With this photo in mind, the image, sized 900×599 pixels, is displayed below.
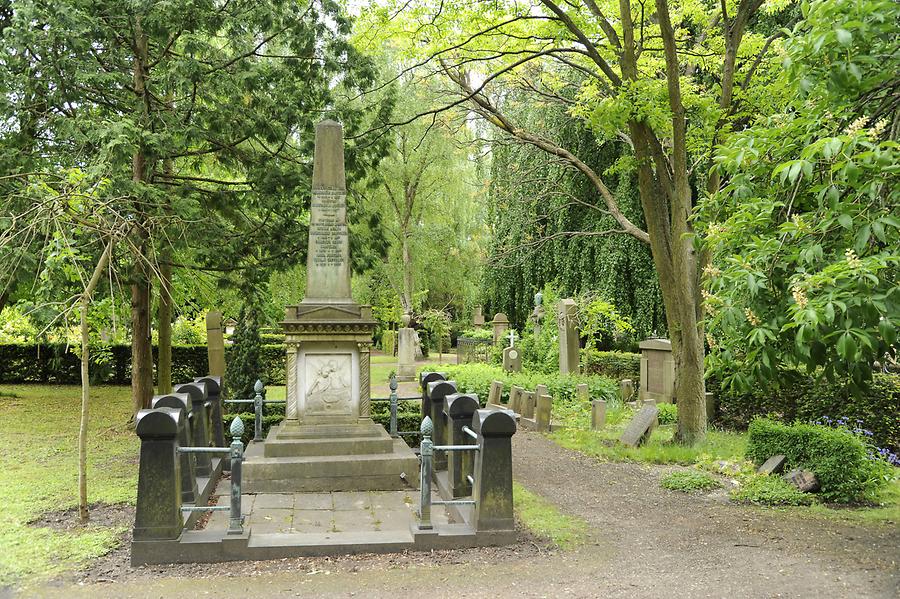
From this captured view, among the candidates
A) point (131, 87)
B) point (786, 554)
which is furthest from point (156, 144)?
point (786, 554)

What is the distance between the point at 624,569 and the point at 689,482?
3366 mm

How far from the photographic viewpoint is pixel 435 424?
9578mm

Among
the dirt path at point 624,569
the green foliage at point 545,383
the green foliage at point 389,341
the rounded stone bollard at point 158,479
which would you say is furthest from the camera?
the green foliage at point 389,341

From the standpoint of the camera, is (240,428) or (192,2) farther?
(192,2)

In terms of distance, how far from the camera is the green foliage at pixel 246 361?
1449 centimetres

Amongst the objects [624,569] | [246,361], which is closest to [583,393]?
[246,361]

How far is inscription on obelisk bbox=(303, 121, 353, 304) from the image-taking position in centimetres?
1003

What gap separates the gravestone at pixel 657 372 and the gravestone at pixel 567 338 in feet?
6.84

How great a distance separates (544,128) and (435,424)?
582 inches

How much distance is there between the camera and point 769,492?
828 cm

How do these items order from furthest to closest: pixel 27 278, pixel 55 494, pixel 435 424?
pixel 27 278
pixel 435 424
pixel 55 494

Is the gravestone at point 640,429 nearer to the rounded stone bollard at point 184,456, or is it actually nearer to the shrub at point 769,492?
the shrub at point 769,492

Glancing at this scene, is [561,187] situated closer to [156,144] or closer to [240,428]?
[156,144]

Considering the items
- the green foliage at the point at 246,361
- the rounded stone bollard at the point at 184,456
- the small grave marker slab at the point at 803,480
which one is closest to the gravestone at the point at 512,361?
the green foliage at the point at 246,361
